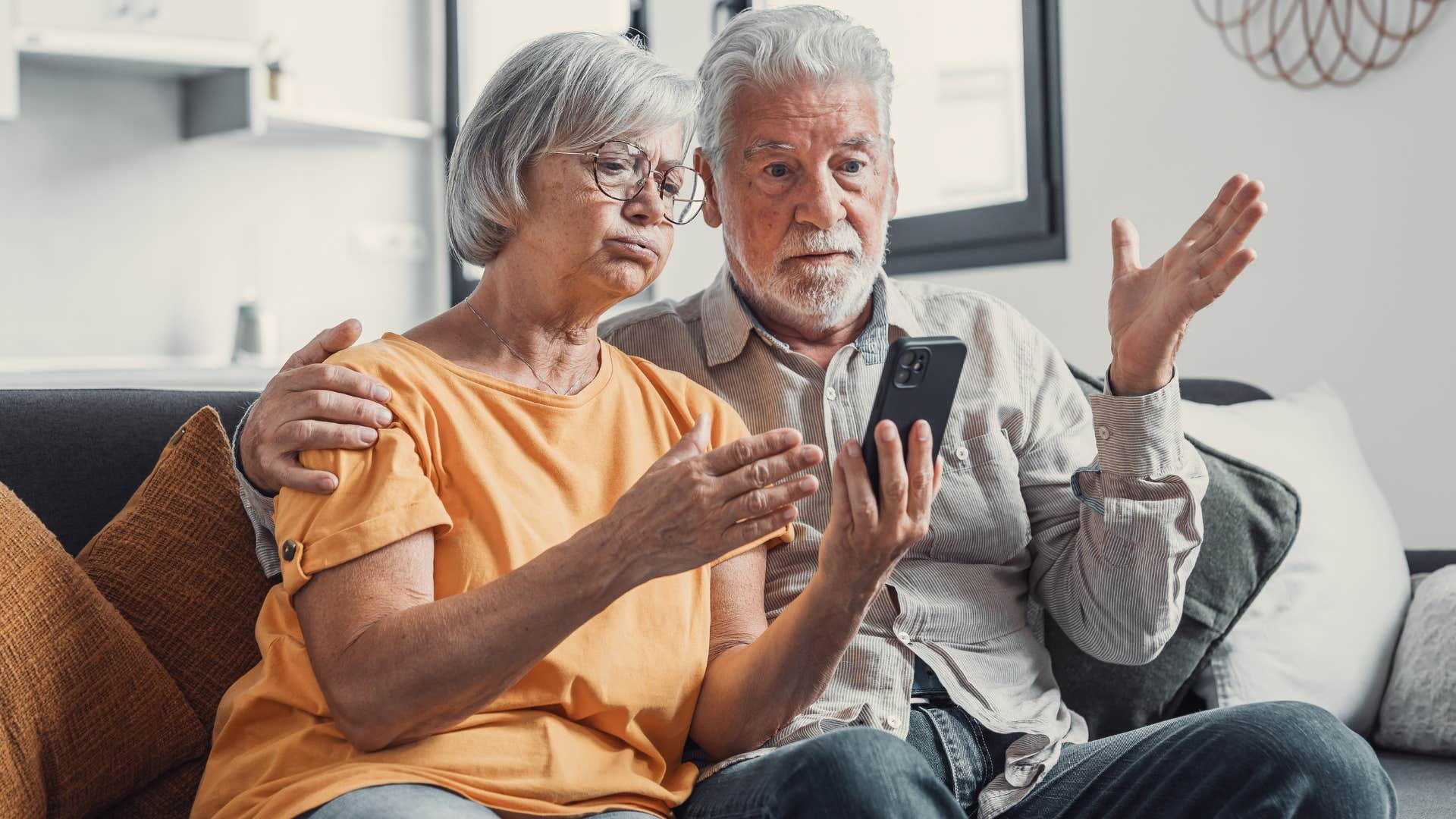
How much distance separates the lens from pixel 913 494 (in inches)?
47.1

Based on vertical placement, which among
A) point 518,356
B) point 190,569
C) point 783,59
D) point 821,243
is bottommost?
point 190,569

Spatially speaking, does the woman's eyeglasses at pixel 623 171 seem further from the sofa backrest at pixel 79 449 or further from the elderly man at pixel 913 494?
the sofa backrest at pixel 79 449

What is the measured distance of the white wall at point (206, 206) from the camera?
137 inches

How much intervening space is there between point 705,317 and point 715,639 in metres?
0.44

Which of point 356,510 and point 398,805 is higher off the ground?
point 356,510

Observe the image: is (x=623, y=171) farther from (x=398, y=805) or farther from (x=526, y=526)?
(x=398, y=805)

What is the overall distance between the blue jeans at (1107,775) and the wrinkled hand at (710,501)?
0.68 ft

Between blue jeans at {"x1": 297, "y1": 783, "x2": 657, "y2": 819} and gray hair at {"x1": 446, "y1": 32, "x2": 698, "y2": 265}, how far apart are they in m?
0.57

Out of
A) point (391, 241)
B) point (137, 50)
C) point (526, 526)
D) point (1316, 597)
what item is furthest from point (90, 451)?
point (391, 241)

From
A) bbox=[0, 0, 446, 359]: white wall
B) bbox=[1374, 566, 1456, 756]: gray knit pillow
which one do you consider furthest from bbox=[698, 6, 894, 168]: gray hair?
bbox=[0, 0, 446, 359]: white wall

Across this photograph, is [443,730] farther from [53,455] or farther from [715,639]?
[53,455]

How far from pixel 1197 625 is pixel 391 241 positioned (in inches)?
121

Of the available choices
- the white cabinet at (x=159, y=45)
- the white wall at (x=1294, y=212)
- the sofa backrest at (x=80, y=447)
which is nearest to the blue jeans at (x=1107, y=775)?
the sofa backrest at (x=80, y=447)

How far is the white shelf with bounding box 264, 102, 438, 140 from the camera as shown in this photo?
366 centimetres
